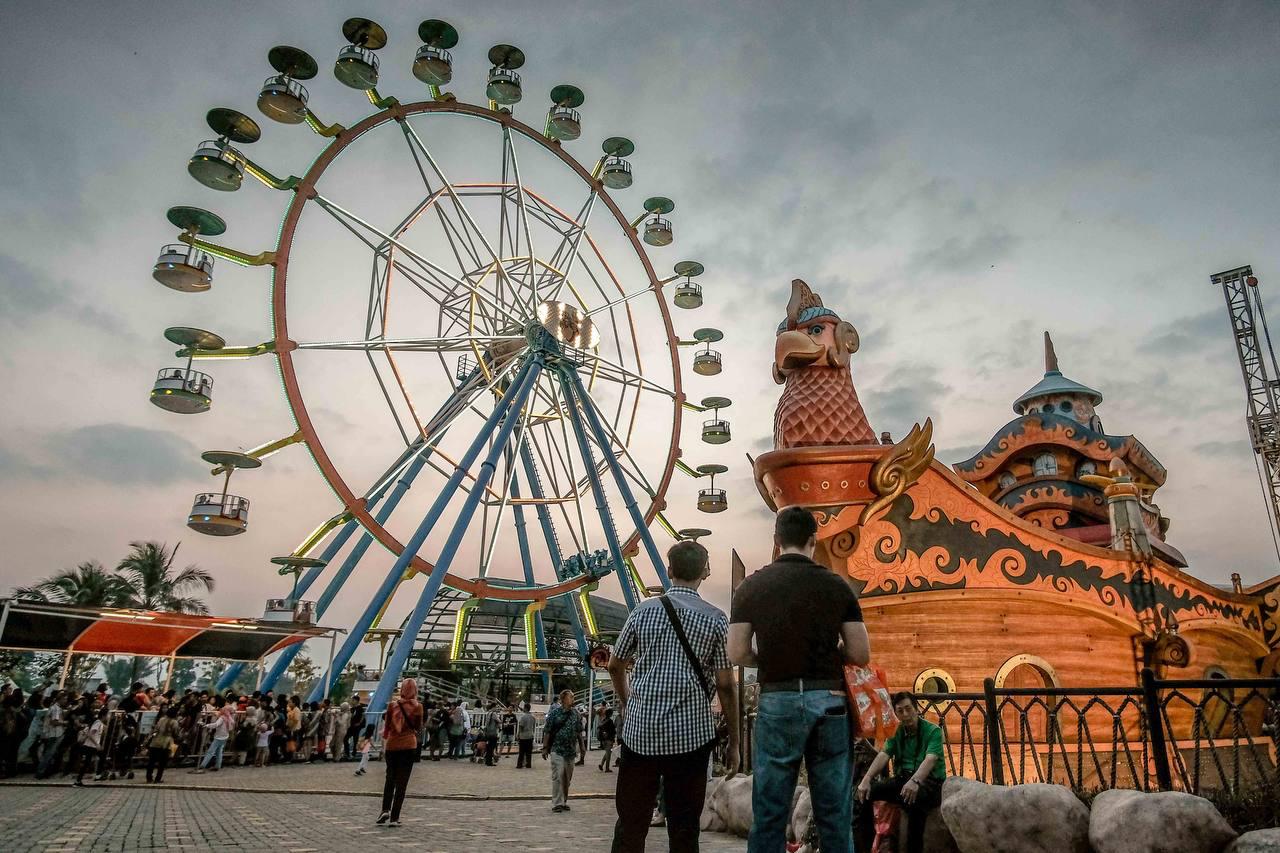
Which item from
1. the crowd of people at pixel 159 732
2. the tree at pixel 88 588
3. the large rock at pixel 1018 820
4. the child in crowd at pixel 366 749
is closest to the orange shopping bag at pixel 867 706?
the large rock at pixel 1018 820

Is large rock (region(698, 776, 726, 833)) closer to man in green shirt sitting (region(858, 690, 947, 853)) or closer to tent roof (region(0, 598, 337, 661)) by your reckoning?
man in green shirt sitting (region(858, 690, 947, 853))

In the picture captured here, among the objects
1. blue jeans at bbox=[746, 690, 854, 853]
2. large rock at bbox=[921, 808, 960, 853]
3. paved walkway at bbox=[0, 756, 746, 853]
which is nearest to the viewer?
blue jeans at bbox=[746, 690, 854, 853]

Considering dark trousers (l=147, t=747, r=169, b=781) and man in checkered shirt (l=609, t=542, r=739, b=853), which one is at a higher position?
man in checkered shirt (l=609, t=542, r=739, b=853)

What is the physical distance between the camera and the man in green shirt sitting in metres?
4.02

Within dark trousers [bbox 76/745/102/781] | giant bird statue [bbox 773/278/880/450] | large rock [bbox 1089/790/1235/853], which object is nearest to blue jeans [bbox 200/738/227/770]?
dark trousers [bbox 76/745/102/781]

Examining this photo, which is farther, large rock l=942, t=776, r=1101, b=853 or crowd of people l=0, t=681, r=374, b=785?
crowd of people l=0, t=681, r=374, b=785

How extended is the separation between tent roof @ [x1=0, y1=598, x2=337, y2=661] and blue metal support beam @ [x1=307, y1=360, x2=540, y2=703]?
640 millimetres

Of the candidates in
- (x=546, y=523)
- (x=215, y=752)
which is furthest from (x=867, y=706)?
(x=546, y=523)

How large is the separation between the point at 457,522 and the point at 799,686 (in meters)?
15.4

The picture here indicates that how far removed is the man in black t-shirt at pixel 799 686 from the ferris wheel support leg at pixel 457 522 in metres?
13.8

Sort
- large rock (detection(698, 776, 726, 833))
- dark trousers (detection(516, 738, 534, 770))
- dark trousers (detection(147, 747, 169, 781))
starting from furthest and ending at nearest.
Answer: dark trousers (detection(516, 738, 534, 770)) < dark trousers (detection(147, 747, 169, 781)) < large rock (detection(698, 776, 726, 833))

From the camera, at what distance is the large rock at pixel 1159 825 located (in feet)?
12.1

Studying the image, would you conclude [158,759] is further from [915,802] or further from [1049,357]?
[1049,357]

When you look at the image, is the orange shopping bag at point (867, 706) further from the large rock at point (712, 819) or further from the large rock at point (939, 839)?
the large rock at point (712, 819)
